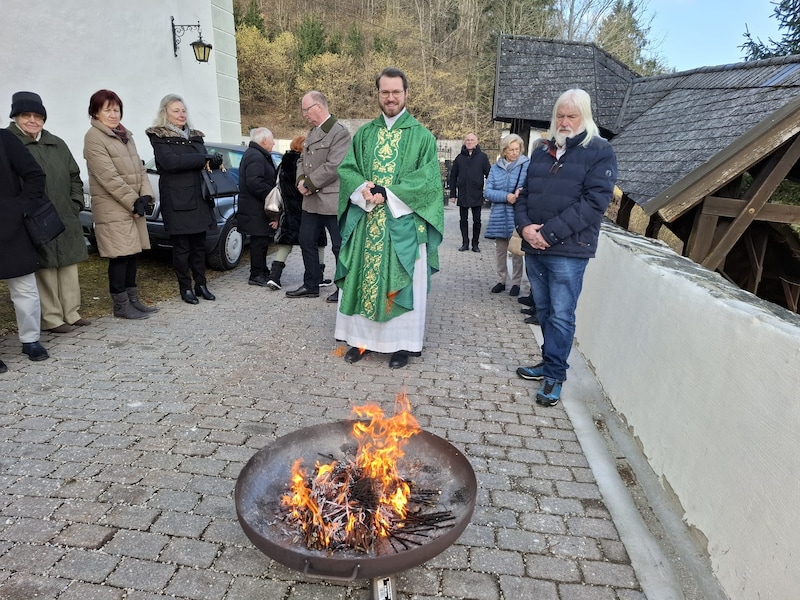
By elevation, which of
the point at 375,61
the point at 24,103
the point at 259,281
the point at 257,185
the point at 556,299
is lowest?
the point at 259,281

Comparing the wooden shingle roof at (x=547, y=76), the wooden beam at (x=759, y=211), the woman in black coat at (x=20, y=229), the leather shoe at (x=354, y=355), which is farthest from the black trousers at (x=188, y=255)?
the wooden shingle roof at (x=547, y=76)

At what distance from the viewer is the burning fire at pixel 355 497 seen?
1.93 m

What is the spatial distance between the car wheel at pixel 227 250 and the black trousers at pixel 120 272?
2037 millimetres

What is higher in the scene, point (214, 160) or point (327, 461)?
point (214, 160)

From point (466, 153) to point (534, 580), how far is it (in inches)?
318

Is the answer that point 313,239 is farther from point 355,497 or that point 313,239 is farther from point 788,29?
point 788,29

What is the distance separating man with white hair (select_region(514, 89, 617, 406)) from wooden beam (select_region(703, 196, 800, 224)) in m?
2.28

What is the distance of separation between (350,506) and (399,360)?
95.8 inches

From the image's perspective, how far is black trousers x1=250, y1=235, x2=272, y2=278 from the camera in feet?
21.9

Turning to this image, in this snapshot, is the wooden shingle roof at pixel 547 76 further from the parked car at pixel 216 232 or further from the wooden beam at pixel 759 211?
the parked car at pixel 216 232

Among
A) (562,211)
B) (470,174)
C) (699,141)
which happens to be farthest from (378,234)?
(470,174)

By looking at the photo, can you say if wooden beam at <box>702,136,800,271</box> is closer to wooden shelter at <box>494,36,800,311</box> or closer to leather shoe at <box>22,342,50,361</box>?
wooden shelter at <box>494,36,800,311</box>

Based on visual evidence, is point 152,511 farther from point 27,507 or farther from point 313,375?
point 313,375

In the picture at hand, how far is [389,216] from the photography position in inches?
162
